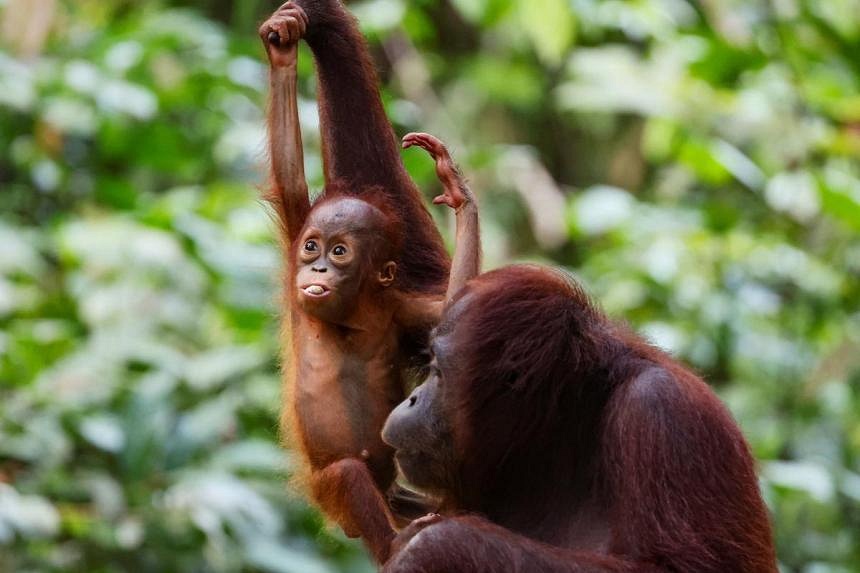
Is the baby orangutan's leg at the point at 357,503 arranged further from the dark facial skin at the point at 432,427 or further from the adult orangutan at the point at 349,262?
the dark facial skin at the point at 432,427

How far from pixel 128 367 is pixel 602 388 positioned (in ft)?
12.8

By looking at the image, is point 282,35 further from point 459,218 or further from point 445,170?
point 459,218

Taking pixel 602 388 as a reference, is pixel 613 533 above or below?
below

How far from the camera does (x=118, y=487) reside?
6000 millimetres

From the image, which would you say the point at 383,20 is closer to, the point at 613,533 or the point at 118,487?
the point at 118,487

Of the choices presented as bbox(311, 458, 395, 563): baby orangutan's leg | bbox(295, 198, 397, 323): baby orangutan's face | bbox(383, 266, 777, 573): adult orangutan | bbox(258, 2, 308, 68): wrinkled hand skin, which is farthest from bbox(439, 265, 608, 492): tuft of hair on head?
bbox(258, 2, 308, 68): wrinkled hand skin

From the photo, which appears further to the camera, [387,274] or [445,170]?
[387,274]

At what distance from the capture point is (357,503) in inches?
129

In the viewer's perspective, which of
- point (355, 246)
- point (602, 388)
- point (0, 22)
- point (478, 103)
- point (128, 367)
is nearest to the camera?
point (602, 388)

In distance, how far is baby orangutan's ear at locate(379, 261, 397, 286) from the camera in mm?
3664

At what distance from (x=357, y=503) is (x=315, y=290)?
0.59 m

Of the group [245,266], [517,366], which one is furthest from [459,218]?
[245,266]

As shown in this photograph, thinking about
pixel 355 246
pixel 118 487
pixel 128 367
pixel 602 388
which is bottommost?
pixel 118 487

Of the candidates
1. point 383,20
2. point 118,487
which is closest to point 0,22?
point 383,20
